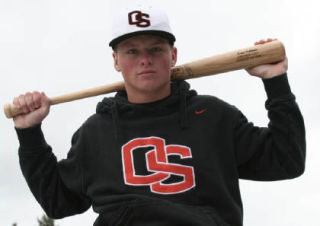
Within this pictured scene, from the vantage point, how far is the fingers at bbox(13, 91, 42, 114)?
4.95m

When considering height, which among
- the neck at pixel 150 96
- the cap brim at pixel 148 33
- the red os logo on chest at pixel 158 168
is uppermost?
the cap brim at pixel 148 33

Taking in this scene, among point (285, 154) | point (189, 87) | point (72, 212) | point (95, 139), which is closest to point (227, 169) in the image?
point (285, 154)

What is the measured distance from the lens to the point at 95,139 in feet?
15.6

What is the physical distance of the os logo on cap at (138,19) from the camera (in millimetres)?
4561

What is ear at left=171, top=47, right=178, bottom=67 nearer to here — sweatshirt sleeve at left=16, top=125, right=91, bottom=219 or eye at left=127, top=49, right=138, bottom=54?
eye at left=127, top=49, right=138, bottom=54

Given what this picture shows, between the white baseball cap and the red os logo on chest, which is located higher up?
the white baseball cap

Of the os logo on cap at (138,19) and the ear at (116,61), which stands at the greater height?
the os logo on cap at (138,19)

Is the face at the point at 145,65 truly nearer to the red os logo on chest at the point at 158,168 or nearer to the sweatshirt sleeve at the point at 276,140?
the red os logo on chest at the point at 158,168

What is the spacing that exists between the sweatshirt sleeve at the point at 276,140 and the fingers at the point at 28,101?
1801 millimetres

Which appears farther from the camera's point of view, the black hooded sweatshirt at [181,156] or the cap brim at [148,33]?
the cap brim at [148,33]

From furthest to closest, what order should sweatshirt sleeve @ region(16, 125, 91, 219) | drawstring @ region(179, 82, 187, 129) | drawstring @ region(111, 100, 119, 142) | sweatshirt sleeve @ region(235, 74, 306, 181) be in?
1. sweatshirt sleeve @ region(16, 125, 91, 219)
2. drawstring @ region(111, 100, 119, 142)
3. drawstring @ region(179, 82, 187, 129)
4. sweatshirt sleeve @ region(235, 74, 306, 181)

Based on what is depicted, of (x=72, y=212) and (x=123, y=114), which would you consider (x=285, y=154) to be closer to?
(x=123, y=114)

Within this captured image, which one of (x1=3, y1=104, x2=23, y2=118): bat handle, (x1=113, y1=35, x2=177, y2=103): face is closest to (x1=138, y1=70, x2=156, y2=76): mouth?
(x1=113, y1=35, x2=177, y2=103): face

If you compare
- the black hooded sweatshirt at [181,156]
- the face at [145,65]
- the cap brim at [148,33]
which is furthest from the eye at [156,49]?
the black hooded sweatshirt at [181,156]
